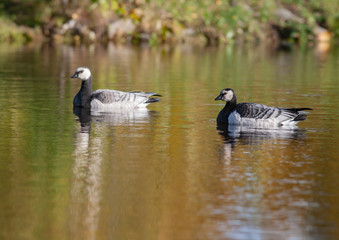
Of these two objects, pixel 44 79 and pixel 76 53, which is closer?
pixel 44 79

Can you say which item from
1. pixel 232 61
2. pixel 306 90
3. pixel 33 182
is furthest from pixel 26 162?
pixel 232 61

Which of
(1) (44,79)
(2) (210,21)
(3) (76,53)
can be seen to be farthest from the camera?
(2) (210,21)

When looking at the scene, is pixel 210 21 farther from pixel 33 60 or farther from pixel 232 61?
pixel 33 60

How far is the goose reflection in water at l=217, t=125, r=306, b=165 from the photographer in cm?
1416

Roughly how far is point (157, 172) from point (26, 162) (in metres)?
2.10

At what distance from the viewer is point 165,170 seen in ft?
38.2

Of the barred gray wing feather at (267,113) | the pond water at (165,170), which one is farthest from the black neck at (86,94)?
the barred gray wing feather at (267,113)

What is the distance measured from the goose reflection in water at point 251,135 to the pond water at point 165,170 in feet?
0.08

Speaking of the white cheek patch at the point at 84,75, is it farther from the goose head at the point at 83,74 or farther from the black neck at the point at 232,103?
the black neck at the point at 232,103

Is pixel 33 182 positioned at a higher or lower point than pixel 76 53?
lower

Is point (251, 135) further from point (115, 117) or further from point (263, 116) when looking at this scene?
point (115, 117)

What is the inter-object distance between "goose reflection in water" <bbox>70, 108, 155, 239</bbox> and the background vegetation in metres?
33.3

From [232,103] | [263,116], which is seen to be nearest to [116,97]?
[232,103]

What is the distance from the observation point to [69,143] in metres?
13.9
